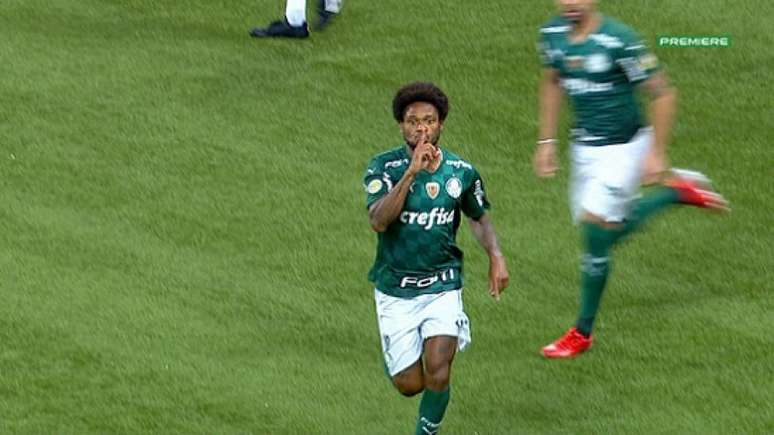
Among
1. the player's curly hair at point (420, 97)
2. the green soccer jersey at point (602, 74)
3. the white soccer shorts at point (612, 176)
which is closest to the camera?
the player's curly hair at point (420, 97)

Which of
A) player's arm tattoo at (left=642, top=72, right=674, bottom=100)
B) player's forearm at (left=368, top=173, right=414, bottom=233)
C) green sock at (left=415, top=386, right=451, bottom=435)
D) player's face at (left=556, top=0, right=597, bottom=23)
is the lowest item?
green sock at (left=415, top=386, right=451, bottom=435)

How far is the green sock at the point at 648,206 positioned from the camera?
12.1 meters

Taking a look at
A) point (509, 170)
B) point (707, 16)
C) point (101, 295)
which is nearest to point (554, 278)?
point (509, 170)

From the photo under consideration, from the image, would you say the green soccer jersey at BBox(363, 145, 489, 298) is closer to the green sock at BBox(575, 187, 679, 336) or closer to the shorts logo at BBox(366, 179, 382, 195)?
the shorts logo at BBox(366, 179, 382, 195)

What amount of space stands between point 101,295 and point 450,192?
3.78 m

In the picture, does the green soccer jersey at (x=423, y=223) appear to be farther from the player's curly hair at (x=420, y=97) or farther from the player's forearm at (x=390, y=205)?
the player's curly hair at (x=420, y=97)

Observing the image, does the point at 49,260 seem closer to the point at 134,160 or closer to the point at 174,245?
the point at 174,245

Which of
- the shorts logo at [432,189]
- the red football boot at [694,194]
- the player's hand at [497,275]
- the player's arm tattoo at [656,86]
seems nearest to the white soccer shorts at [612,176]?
the red football boot at [694,194]

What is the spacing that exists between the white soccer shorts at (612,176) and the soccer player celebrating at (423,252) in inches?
62.9

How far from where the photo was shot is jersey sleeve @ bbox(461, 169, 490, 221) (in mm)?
10492

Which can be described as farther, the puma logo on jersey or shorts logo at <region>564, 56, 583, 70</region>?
shorts logo at <region>564, 56, 583, 70</region>

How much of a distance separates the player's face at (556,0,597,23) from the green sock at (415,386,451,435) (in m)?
2.69

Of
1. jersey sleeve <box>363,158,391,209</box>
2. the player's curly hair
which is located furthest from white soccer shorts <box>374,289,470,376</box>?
the player's curly hair

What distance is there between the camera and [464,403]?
1177cm
